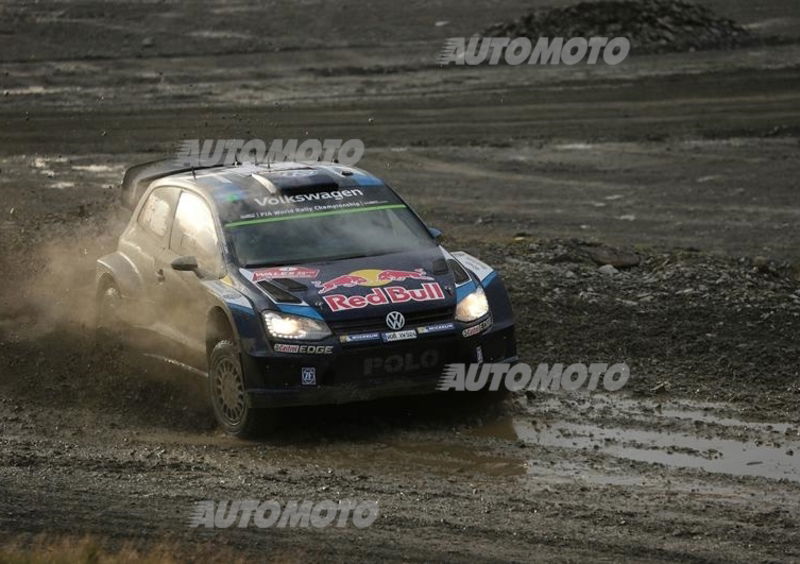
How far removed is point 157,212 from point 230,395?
2325 millimetres

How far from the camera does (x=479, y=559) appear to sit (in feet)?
23.7

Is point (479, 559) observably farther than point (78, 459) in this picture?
No

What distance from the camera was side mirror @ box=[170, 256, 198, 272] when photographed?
34.8ft

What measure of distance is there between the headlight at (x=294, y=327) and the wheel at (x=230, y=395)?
364mm

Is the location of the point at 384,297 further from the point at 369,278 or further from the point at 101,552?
the point at 101,552

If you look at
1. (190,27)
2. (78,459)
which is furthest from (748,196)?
(190,27)

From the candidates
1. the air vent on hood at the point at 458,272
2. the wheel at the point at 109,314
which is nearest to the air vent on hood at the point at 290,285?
the air vent on hood at the point at 458,272

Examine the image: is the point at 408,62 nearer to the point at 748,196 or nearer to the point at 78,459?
the point at 748,196

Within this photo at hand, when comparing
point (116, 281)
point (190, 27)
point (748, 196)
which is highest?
point (116, 281)

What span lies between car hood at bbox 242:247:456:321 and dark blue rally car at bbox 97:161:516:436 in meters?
0.01

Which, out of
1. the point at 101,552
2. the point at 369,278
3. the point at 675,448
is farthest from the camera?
the point at 369,278

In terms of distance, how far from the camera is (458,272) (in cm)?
1048

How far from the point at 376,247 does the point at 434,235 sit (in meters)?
0.61

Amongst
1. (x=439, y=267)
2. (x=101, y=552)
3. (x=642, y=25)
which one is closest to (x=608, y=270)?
(x=439, y=267)
